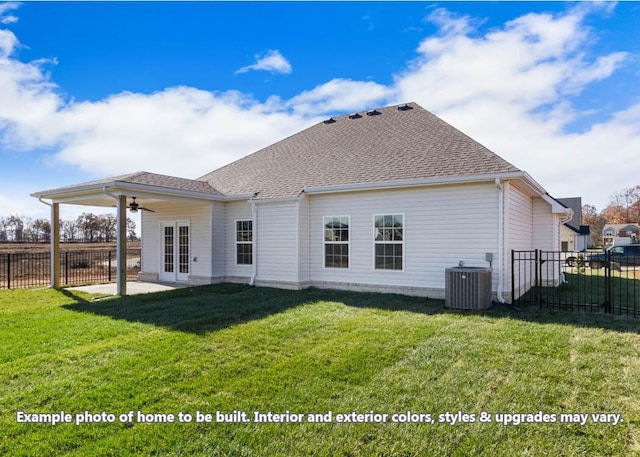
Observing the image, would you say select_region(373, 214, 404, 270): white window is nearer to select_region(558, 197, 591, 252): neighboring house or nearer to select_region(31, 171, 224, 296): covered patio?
select_region(31, 171, 224, 296): covered patio

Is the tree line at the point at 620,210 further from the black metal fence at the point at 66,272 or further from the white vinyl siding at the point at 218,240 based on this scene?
the black metal fence at the point at 66,272

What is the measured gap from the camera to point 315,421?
9.96 ft

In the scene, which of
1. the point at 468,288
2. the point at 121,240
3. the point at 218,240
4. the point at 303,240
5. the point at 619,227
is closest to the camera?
the point at 468,288

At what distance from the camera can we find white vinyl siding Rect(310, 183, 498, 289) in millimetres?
8031

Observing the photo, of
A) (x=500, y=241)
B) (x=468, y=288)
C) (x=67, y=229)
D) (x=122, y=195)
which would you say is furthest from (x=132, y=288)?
(x=67, y=229)

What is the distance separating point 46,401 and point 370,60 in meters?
12.3

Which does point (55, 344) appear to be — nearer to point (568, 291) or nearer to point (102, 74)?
point (102, 74)

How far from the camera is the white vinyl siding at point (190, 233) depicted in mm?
11664

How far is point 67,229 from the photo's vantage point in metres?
49.8

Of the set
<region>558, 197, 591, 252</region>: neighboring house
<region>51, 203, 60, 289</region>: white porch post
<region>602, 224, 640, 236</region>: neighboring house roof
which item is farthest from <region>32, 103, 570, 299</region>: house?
<region>602, 224, 640, 236</region>: neighboring house roof

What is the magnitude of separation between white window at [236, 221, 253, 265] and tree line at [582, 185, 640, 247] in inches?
2521

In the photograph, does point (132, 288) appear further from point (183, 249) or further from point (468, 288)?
point (468, 288)

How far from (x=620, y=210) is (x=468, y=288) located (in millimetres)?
72776

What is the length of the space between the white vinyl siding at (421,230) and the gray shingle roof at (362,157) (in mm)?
467
